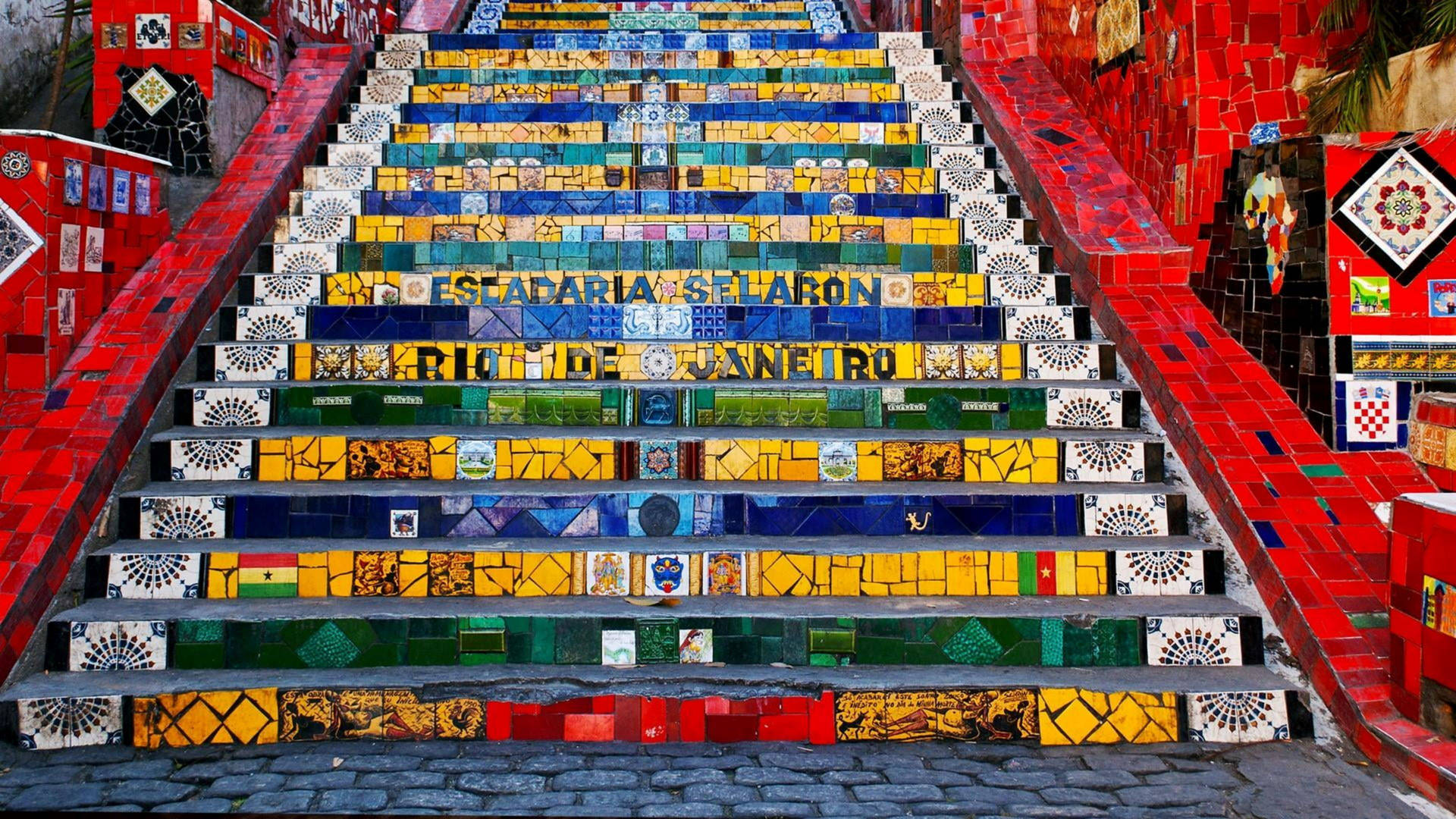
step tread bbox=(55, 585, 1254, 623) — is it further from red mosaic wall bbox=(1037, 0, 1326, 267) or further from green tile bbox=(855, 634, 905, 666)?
red mosaic wall bbox=(1037, 0, 1326, 267)

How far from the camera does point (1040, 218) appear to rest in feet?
16.2

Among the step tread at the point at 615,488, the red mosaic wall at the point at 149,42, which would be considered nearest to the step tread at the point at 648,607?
the step tread at the point at 615,488

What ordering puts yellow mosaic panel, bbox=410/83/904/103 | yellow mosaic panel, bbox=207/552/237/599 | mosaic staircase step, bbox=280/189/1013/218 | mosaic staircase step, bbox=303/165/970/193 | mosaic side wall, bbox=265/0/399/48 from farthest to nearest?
1. mosaic side wall, bbox=265/0/399/48
2. yellow mosaic panel, bbox=410/83/904/103
3. mosaic staircase step, bbox=303/165/970/193
4. mosaic staircase step, bbox=280/189/1013/218
5. yellow mosaic panel, bbox=207/552/237/599

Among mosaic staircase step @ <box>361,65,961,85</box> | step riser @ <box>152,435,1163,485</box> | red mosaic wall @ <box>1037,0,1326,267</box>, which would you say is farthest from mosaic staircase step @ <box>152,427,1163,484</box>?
mosaic staircase step @ <box>361,65,961,85</box>

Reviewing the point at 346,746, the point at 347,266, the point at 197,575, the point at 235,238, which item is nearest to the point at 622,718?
the point at 346,746

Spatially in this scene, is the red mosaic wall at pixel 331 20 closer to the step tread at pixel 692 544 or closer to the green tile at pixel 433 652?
the step tread at pixel 692 544

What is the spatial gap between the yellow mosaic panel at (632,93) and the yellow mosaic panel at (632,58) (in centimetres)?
43

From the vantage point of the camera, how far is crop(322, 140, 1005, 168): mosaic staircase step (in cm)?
532

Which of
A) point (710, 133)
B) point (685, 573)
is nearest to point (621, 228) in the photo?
point (710, 133)

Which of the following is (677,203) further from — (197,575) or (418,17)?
(418,17)

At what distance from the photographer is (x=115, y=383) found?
379 centimetres

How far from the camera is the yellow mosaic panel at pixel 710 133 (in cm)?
555

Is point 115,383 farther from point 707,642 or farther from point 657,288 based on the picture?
point 707,642

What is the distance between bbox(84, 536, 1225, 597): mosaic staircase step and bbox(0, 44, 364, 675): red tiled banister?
0.21m
